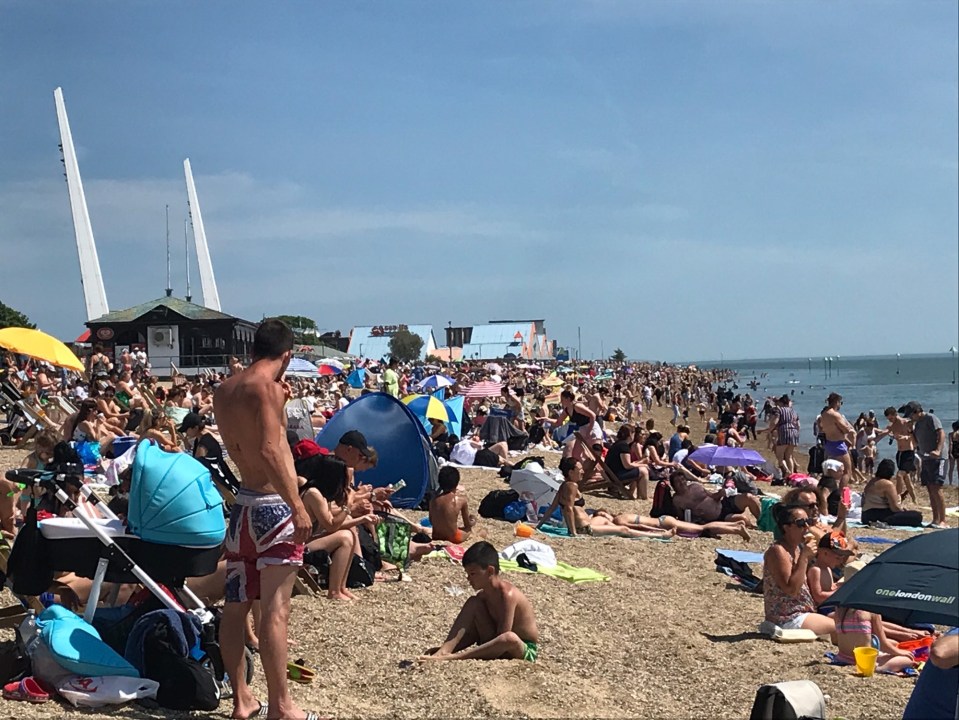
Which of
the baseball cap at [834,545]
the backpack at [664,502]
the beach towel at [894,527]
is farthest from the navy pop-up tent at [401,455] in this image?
the beach towel at [894,527]

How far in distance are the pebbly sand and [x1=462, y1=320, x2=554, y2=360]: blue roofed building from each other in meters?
72.1

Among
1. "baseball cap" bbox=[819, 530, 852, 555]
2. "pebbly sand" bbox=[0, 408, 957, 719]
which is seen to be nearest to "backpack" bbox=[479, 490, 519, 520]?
"pebbly sand" bbox=[0, 408, 957, 719]

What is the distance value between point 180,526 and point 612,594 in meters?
4.04

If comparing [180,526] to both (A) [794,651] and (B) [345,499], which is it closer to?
(B) [345,499]

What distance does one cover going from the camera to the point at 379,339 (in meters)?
82.4

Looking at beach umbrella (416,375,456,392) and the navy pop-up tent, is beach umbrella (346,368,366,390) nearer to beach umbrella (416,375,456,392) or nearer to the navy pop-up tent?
beach umbrella (416,375,456,392)

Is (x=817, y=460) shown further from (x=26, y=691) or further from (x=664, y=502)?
(x=26, y=691)

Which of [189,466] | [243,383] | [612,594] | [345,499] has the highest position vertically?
[243,383]

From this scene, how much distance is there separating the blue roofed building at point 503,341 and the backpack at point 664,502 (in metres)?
68.5

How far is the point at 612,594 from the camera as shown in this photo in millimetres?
7555

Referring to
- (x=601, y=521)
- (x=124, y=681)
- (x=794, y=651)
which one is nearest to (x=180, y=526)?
(x=124, y=681)

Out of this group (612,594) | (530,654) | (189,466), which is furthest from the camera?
(612,594)

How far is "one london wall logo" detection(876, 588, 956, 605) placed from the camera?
9.29 feet

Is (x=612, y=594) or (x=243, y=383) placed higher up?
(x=243, y=383)
